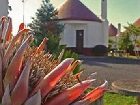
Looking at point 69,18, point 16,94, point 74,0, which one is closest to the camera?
point 16,94

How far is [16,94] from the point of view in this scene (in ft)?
4.35

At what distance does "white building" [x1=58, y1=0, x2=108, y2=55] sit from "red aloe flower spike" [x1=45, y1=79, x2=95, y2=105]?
3580 centimetres

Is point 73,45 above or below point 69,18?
below

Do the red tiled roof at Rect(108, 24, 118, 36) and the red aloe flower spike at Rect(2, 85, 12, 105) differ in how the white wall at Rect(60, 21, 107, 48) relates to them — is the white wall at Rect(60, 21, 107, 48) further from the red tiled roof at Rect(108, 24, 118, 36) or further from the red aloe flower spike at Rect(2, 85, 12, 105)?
the red aloe flower spike at Rect(2, 85, 12, 105)

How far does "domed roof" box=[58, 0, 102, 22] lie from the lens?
3753 cm

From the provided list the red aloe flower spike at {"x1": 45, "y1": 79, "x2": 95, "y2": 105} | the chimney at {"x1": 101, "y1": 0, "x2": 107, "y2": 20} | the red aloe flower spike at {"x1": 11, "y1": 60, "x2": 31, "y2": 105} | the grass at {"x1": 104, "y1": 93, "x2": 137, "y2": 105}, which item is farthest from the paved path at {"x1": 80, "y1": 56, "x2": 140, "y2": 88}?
the chimney at {"x1": 101, "y1": 0, "x2": 107, "y2": 20}

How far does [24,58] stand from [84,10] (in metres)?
38.0

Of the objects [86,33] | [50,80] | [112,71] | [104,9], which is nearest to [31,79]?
[50,80]

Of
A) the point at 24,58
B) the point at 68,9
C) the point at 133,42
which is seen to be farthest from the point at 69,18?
the point at 24,58

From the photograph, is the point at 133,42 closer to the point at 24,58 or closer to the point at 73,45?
the point at 73,45

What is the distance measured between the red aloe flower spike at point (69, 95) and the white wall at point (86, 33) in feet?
118

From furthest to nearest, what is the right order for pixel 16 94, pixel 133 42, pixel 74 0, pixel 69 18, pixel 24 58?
1. pixel 133 42
2. pixel 74 0
3. pixel 69 18
4. pixel 24 58
5. pixel 16 94

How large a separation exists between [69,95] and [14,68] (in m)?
0.20

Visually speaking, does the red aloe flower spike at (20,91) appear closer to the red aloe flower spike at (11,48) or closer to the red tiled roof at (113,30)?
the red aloe flower spike at (11,48)
